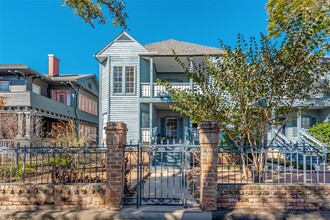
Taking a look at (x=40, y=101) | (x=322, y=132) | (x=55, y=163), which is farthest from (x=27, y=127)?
(x=322, y=132)

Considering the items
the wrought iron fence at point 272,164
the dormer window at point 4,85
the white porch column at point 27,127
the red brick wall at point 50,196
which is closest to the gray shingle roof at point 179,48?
the wrought iron fence at point 272,164

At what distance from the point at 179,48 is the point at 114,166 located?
1178 centimetres

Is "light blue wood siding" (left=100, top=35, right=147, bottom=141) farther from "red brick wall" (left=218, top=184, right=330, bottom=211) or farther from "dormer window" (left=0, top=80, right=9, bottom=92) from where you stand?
"dormer window" (left=0, top=80, right=9, bottom=92)

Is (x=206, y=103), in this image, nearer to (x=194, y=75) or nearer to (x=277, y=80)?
(x=194, y=75)

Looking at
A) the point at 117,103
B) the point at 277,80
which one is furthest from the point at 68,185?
the point at 117,103

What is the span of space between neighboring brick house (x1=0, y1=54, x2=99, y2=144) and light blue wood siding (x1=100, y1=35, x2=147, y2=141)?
4619mm

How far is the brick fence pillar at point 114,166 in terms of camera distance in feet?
16.2

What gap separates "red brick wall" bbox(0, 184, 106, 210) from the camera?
5.09 metres

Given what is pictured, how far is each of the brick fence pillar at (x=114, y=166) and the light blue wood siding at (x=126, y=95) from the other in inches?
345

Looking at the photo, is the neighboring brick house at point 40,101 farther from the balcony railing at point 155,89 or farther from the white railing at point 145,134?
the balcony railing at point 155,89

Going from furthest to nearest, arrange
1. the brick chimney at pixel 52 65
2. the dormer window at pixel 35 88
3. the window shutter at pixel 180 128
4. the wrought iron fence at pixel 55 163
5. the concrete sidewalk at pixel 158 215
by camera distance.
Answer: the brick chimney at pixel 52 65
the dormer window at pixel 35 88
the window shutter at pixel 180 128
the wrought iron fence at pixel 55 163
the concrete sidewalk at pixel 158 215

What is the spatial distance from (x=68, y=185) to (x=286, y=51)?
19.7 feet

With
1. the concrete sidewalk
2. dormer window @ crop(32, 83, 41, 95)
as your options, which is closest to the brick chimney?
dormer window @ crop(32, 83, 41, 95)

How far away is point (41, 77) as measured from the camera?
Answer: 19297mm
